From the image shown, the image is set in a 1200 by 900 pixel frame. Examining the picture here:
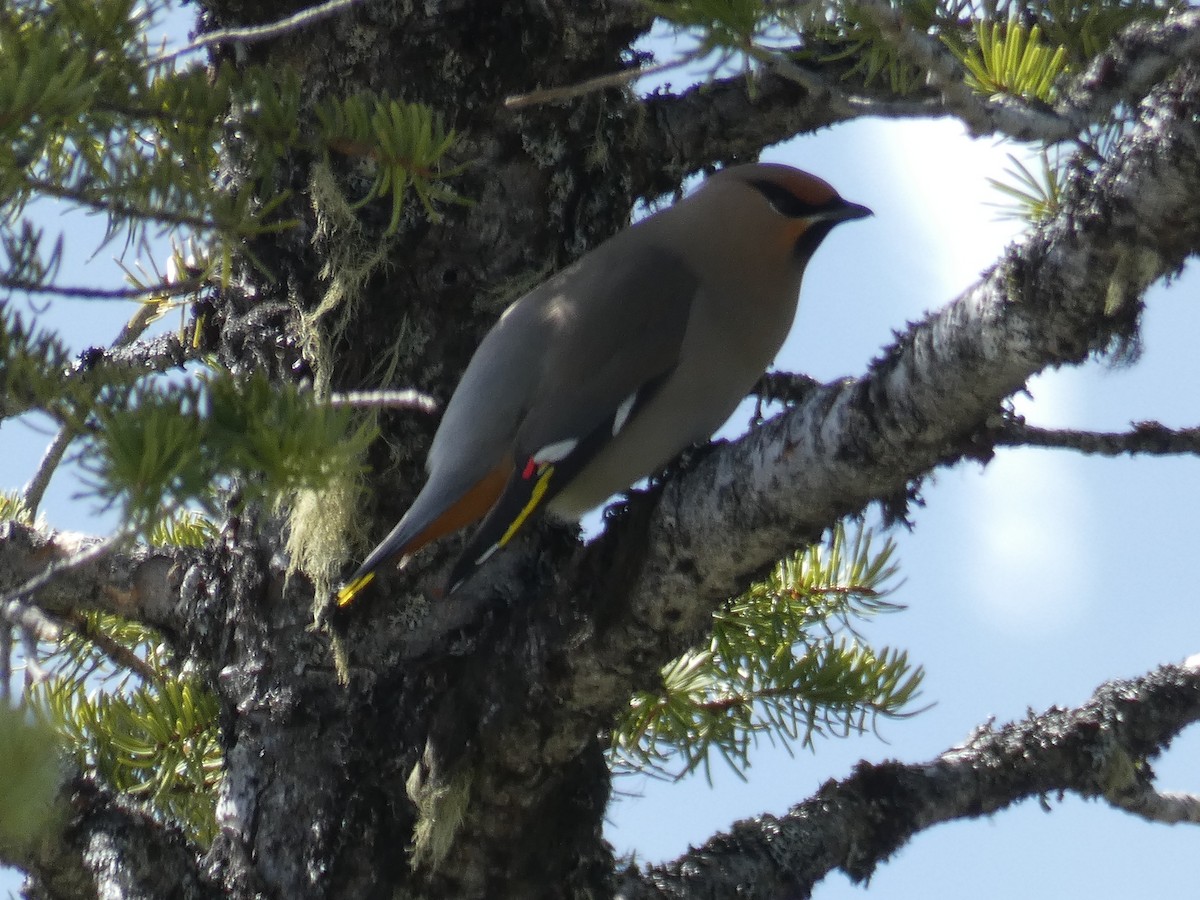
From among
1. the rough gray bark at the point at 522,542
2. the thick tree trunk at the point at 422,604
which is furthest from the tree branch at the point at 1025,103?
the thick tree trunk at the point at 422,604

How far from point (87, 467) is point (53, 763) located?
258 millimetres

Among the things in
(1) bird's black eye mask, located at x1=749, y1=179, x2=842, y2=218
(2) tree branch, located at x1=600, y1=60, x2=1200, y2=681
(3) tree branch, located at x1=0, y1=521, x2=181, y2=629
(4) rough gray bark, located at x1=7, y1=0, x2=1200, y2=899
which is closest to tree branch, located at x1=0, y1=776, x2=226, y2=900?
(4) rough gray bark, located at x1=7, y1=0, x2=1200, y2=899

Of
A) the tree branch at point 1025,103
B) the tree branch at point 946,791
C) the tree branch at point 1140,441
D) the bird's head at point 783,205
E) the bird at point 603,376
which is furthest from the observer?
the bird's head at point 783,205

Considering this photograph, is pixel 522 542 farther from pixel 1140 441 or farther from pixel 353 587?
pixel 1140 441

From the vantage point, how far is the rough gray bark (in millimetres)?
1739

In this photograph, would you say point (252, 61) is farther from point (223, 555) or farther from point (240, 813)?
point (240, 813)

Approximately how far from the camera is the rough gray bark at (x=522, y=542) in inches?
68.5

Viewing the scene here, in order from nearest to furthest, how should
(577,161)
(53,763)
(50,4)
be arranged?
(53,763), (50,4), (577,161)

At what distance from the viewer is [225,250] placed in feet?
5.71

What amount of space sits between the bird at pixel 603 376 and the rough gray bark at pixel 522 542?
10 cm

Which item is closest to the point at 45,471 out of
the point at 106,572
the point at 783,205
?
the point at 106,572

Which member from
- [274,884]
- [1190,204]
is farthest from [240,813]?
[1190,204]

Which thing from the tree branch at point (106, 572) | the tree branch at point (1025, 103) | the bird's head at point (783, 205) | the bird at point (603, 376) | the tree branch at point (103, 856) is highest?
the bird's head at point (783, 205)

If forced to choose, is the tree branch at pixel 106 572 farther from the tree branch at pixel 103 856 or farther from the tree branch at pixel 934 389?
the tree branch at pixel 934 389
